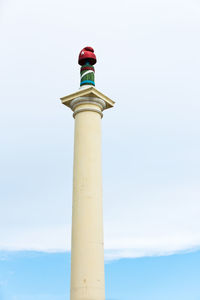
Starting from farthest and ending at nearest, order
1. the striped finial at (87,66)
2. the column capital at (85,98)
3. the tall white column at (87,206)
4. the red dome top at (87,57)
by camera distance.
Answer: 1. the red dome top at (87,57)
2. the striped finial at (87,66)
3. the column capital at (85,98)
4. the tall white column at (87,206)

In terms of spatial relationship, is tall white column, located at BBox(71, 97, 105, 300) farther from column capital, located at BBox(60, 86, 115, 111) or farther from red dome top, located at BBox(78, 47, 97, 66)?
red dome top, located at BBox(78, 47, 97, 66)

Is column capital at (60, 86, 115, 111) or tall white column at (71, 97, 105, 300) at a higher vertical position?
column capital at (60, 86, 115, 111)

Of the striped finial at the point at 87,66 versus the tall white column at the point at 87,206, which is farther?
the striped finial at the point at 87,66

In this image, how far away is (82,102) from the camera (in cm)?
1555

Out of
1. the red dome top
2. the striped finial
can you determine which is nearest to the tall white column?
the striped finial

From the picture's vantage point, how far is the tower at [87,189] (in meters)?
13.2

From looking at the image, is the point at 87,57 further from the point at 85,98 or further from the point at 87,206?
the point at 87,206

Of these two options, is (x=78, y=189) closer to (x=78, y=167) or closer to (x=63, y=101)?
(x=78, y=167)

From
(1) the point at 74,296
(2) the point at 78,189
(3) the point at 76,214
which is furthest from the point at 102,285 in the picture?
(2) the point at 78,189

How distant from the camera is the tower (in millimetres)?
13211

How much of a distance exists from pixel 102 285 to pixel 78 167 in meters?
4.44

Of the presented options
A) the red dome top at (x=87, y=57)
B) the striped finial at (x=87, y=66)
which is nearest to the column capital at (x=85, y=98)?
the striped finial at (x=87, y=66)

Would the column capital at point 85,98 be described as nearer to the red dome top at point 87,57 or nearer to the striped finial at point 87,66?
the striped finial at point 87,66

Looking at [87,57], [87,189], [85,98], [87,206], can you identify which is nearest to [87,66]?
[87,57]
